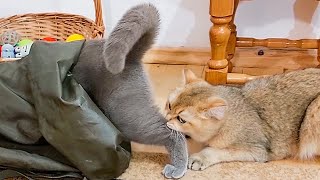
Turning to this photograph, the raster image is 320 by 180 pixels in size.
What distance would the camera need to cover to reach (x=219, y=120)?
1.31 meters

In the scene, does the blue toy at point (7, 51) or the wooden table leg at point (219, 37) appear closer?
the wooden table leg at point (219, 37)

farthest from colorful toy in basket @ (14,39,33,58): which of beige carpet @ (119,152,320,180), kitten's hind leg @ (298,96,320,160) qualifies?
kitten's hind leg @ (298,96,320,160)

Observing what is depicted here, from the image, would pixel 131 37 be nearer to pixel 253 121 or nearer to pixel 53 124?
pixel 53 124

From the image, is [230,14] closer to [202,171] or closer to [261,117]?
[261,117]

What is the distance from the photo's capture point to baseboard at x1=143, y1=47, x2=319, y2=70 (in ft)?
6.04

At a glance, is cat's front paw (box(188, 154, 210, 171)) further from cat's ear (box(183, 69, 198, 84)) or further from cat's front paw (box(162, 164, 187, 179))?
cat's ear (box(183, 69, 198, 84))

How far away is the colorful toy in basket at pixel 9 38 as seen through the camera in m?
1.71

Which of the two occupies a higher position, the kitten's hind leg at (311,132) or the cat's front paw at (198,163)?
the kitten's hind leg at (311,132)

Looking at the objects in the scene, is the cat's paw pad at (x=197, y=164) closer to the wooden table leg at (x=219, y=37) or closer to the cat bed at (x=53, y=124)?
the cat bed at (x=53, y=124)

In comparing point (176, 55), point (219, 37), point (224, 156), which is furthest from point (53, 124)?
point (176, 55)

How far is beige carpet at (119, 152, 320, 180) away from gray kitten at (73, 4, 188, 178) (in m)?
0.05

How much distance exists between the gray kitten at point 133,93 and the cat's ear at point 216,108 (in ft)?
0.33

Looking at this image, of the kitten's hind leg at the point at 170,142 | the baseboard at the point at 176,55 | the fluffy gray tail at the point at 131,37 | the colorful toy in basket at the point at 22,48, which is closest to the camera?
the fluffy gray tail at the point at 131,37

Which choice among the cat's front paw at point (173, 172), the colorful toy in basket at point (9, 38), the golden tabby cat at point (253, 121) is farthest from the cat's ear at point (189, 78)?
the colorful toy in basket at point (9, 38)
